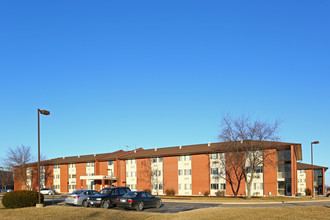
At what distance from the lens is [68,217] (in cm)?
2139

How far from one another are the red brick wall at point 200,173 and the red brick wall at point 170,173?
3.59m

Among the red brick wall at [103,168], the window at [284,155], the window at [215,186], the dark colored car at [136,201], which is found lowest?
the window at [215,186]

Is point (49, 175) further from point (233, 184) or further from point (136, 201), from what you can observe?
point (136, 201)

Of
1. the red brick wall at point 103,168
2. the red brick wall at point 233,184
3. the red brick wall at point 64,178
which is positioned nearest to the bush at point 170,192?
the red brick wall at point 233,184

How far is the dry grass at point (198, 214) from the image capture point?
17.7m

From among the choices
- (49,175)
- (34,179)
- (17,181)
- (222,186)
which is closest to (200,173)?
(222,186)

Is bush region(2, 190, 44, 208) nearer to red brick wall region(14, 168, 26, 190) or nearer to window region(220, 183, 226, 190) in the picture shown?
window region(220, 183, 226, 190)

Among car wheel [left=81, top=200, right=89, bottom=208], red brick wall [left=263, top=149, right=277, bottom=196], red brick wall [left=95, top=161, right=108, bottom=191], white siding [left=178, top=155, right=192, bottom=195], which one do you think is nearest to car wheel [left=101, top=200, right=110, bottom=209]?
car wheel [left=81, top=200, right=89, bottom=208]

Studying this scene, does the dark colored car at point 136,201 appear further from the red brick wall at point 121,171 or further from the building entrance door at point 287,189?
the red brick wall at point 121,171

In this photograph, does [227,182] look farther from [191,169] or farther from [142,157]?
[142,157]

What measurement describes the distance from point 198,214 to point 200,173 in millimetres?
39127

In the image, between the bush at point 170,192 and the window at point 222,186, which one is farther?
the bush at point 170,192

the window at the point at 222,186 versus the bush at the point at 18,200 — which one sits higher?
the bush at the point at 18,200

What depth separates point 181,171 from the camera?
6084 centimetres
